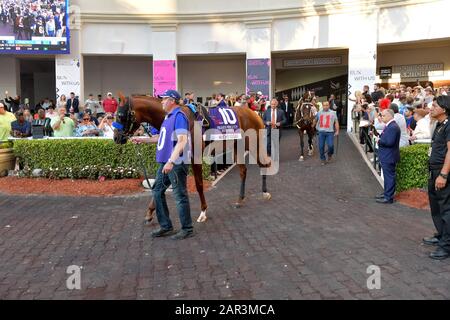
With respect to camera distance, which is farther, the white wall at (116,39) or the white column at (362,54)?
the white wall at (116,39)

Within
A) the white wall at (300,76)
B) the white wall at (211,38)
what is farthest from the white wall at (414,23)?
the white wall at (211,38)

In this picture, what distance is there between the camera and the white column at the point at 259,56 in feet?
66.2

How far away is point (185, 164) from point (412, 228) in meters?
3.55

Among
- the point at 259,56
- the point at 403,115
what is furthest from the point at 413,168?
the point at 259,56

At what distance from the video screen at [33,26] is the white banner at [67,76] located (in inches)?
34.3

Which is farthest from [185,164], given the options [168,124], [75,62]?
[75,62]

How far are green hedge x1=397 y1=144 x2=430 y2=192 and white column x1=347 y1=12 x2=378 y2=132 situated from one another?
10.5 meters

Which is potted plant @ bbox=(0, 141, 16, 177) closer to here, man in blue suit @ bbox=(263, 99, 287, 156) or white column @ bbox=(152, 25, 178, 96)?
man in blue suit @ bbox=(263, 99, 287, 156)

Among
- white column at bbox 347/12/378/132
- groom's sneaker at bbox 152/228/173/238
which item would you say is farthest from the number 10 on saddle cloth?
white column at bbox 347/12/378/132

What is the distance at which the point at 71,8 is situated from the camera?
20453mm

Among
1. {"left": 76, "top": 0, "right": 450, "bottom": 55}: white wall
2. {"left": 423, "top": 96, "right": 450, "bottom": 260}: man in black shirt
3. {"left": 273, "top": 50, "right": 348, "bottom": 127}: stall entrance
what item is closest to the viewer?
{"left": 423, "top": 96, "right": 450, "bottom": 260}: man in black shirt

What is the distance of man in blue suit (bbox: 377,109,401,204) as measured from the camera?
8172mm

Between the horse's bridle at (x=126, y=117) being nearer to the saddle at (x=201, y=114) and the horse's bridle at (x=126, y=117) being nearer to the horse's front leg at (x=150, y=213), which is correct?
the saddle at (x=201, y=114)
